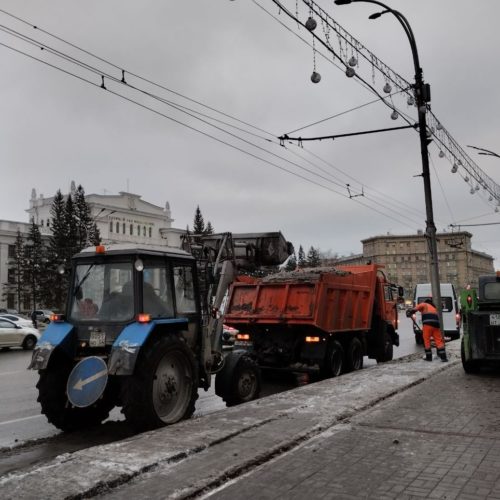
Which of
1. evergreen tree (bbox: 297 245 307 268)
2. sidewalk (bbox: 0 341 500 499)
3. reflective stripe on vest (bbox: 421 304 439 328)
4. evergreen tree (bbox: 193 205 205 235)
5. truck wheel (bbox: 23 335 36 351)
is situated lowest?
sidewalk (bbox: 0 341 500 499)

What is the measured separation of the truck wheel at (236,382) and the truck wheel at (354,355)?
490cm

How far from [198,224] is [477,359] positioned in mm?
77685

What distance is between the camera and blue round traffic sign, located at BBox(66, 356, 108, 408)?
Answer: 22.9ft

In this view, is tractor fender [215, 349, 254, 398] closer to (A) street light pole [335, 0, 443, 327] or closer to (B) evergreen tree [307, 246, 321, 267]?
(A) street light pole [335, 0, 443, 327]

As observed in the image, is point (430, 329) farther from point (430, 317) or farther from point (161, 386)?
point (161, 386)

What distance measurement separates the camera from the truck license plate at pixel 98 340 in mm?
7473

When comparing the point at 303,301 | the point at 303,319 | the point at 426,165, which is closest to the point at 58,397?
the point at 303,319

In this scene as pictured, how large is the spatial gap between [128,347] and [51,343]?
129 cm

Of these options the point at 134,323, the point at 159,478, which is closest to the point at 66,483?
the point at 159,478

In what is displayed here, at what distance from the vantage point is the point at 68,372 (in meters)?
7.61

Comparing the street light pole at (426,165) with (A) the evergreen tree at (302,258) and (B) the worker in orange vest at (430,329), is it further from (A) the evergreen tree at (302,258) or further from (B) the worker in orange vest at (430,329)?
(A) the evergreen tree at (302,258)

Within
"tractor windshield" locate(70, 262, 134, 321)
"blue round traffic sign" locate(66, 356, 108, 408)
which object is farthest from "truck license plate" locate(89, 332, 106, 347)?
"blue round traffic sign" locate(66, 356, 108, 408)

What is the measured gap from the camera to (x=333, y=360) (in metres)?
12.8

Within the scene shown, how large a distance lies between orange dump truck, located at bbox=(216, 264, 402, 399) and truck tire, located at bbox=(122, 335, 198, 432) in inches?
160
